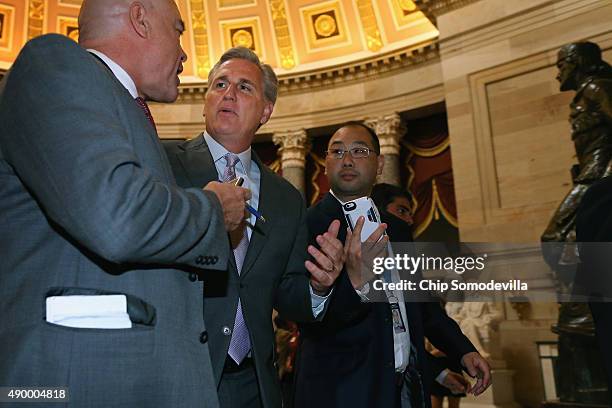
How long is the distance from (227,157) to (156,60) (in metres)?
0.80

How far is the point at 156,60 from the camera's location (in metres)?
1.66

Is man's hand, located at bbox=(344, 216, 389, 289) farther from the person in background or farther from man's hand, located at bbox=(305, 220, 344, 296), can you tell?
the person in background

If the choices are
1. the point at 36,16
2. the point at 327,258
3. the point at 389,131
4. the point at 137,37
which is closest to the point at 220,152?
the point at 327,258

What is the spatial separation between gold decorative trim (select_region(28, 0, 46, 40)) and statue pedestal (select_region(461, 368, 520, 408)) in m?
15.2

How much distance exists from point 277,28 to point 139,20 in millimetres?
15280

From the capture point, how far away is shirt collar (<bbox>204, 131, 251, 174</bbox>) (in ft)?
7.95

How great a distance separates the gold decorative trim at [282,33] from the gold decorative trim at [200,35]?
2160mm

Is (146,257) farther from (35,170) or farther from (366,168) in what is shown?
(366,168)

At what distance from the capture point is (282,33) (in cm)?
1606

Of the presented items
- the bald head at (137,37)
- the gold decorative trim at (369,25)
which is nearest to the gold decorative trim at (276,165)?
the gold decorative trim at (369,25)

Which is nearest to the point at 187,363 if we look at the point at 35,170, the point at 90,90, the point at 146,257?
the point at 146,257

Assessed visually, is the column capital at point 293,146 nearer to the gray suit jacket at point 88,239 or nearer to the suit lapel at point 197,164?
the suit lapel at point 197,164

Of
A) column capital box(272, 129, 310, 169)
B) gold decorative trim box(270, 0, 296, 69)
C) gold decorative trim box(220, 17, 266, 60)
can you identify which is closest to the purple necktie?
column capital box(272, 129, 310, 169)

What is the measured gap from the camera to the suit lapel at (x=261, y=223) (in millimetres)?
2125
